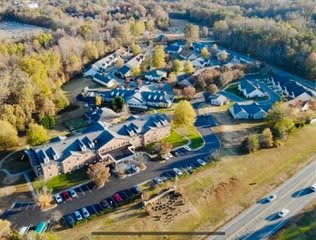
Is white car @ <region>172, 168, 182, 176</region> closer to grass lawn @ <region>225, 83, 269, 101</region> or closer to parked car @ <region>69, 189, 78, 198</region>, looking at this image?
parked car @ <region>69, 189, 78, 198</region>

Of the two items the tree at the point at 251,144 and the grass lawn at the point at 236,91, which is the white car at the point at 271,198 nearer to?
the tree at the point at 251,144

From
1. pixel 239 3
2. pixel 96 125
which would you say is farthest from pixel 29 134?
pixel 239 3

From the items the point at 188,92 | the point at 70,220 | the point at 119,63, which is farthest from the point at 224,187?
the point at 119,63

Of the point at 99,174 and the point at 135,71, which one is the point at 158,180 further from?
the point at 135,71

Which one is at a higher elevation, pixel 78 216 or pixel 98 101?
pixel 98 101

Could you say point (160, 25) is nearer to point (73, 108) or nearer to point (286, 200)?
point (73, 108)

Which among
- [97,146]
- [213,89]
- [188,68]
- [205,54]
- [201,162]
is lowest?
[201,162]

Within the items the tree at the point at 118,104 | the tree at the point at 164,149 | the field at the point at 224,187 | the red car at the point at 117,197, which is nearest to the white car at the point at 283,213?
the field at the point at 224,187
